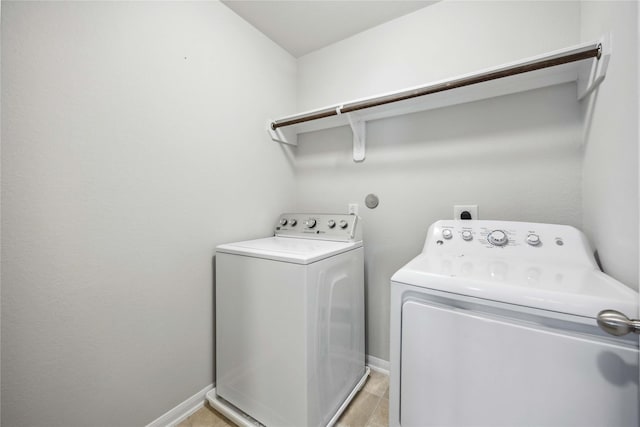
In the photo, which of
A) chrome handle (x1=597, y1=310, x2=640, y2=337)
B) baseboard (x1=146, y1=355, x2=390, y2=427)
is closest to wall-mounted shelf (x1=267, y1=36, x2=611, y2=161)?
chrome handle (x1=597, y1=310, x2=640, y2=337)

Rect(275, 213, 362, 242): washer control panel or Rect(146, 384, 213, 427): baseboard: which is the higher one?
Rect(275, 213, 362, 242): washer control panel

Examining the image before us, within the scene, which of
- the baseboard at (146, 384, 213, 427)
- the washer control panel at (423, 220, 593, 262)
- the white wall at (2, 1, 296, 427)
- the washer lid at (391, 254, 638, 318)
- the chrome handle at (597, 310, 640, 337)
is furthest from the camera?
the baseboard at (146, 384, 213, 427)

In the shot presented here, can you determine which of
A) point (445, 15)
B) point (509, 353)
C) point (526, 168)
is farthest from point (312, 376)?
point (445, 15)

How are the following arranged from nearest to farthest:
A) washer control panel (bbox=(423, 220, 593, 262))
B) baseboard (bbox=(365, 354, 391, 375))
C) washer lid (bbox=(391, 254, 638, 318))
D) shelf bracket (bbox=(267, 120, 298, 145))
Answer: washer lid (bbox=(391, 254, 638, 318)) < washer control panel (bbox=(423, 220, 593, 262)) < baseboard (bbox=(365, 354, 391, 375)) < shelf bracket (bbox=(267, 120, 298, 145))

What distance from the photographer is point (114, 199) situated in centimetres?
104

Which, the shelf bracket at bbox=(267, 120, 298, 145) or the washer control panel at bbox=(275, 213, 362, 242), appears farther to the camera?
the shelf bracket at bbox=(267, 120, 298, 145)

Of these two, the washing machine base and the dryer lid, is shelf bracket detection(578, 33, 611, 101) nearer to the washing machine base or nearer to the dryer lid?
the dryer lid

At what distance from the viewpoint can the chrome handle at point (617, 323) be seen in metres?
0.48

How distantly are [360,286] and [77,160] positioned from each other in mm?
1462

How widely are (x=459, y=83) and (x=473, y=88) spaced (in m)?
0.15

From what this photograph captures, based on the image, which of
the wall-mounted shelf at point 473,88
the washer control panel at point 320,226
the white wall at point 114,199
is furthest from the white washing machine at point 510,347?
the white wall at point 114,199

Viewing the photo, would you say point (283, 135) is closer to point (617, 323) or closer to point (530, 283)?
point (530, 283)

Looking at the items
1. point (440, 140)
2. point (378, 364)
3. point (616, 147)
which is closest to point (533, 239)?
point (616, 147)

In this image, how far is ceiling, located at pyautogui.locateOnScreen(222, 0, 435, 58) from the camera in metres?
1.49
